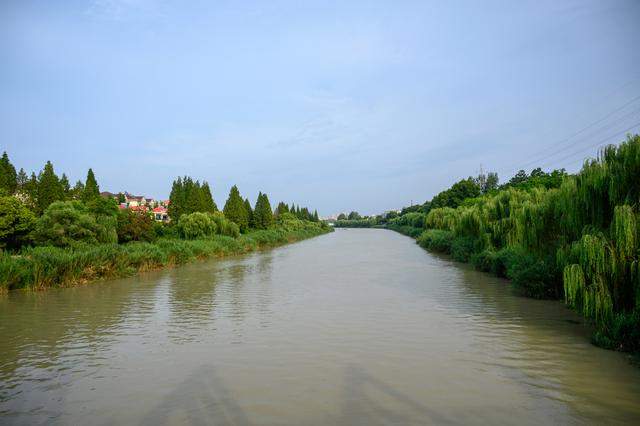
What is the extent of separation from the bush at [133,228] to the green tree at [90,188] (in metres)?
9.20

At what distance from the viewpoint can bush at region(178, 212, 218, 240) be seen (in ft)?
109

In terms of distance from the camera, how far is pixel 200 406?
5.59m

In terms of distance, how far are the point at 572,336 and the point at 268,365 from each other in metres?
6.52

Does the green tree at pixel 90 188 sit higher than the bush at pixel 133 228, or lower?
higher

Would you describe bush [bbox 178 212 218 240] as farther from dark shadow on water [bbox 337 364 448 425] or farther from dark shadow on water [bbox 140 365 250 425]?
dark shadow on water [bbox 337 364 448 425]

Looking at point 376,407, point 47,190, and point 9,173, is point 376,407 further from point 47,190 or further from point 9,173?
point 9,173

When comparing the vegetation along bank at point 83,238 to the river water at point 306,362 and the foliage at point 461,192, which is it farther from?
the foliage at point 461,192

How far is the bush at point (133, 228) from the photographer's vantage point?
28.8m

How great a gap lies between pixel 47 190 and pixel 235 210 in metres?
20.7

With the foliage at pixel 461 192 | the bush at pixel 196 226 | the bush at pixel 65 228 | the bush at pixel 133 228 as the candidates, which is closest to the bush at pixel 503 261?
the bush at pixel 65 228

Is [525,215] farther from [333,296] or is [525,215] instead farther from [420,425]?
[420,425]

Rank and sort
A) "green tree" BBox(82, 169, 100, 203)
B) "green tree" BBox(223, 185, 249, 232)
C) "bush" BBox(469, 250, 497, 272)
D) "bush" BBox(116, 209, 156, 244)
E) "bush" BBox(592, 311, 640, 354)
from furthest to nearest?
"green tree" BBox(223, 185, 249, 232), "green tree" BBox(82, 169, 100, 203), "bush" BBox(116, 209, 156, 244), "bush" BBox(469, 250, 497, 272), "bush" BBox(592, 311, 640, 354)

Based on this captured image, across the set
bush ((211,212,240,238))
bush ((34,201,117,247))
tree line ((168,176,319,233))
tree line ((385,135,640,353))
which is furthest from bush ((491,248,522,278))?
tree line ((168,176,319,233))

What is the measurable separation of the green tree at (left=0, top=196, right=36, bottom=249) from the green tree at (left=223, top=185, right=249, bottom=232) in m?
28.5
